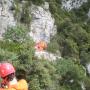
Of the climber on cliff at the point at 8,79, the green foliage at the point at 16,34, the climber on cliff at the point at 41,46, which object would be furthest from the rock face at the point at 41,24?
the climber on cliff at the point at 8,79

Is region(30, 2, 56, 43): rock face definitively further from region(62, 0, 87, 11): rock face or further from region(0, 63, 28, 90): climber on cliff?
region(0, 63, 28, 90): climber on cliff

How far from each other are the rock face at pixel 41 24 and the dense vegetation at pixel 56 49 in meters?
0.36

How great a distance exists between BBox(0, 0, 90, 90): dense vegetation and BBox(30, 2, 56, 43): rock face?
36 centimetres

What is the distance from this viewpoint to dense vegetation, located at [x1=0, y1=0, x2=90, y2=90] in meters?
13.3

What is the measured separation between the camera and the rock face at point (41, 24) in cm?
2394

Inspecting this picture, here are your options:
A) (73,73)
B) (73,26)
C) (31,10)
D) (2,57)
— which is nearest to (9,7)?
(31,10)

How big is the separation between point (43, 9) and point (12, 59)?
40.4 ft

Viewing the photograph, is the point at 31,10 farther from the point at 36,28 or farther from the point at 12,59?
the point at 12,59

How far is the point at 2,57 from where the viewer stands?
41.2ft

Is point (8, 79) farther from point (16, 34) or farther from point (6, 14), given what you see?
point (6, 14)

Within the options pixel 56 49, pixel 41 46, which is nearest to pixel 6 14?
pixel 41 46

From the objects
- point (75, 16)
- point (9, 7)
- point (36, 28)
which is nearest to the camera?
point (9, 7)

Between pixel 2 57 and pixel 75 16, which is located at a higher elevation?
pixel 2 57

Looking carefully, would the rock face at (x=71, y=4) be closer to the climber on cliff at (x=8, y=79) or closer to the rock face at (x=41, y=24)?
the rock face at (x=41, y=24)
